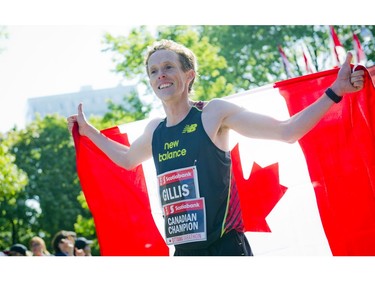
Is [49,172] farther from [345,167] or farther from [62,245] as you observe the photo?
[345,167]

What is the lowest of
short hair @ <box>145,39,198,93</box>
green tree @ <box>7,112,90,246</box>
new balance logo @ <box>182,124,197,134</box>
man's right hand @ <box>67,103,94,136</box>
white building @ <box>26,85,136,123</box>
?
new balance logo @ <box>182,124,197,134</box>

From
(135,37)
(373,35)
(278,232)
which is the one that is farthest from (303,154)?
(373,35)

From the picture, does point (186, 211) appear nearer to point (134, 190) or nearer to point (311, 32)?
point (134, 190)

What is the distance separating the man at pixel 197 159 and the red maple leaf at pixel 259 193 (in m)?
1.22

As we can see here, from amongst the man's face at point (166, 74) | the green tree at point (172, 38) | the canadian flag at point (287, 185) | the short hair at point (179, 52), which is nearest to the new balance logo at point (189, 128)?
the man's face at point (166, 74)

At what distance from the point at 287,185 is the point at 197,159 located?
4.91 feet

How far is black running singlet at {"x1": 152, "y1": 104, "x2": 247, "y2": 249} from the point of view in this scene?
428 centimetres

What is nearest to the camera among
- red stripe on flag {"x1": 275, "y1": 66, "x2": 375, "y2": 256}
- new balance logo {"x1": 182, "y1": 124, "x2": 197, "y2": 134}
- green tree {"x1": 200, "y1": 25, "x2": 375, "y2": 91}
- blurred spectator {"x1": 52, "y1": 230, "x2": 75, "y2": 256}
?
new balance logo {"x1": 182, "y1": 124, "x2": 197, "y2": 134}

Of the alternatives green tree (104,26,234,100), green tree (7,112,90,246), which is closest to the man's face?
green tree (104,26,234,100)

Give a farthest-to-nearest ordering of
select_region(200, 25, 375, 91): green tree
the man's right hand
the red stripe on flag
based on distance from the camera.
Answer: select_region(200, 25, 375, 91): green tree
the man's right hand
the red stripe on flag

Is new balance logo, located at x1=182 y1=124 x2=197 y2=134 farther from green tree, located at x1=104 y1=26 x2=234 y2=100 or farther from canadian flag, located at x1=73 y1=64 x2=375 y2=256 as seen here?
green tree, located at x1=104 y1=26 x2=234 y2=100

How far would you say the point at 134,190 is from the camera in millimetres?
6020

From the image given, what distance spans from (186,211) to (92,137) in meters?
1.34

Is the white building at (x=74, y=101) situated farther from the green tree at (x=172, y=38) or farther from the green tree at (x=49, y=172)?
the green tree at (x=172, y=38)
